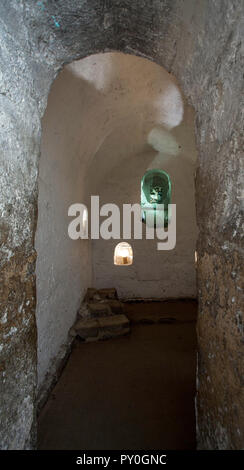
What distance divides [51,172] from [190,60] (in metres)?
2.11

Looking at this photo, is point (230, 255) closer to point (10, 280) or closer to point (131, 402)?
point (10, 280)

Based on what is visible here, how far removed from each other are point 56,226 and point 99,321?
216 centimetres

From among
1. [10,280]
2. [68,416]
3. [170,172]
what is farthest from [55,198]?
[170,172]

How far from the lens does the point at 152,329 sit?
4.82 m

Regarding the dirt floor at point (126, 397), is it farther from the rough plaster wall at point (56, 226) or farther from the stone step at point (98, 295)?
the stone step at point (98, 295)

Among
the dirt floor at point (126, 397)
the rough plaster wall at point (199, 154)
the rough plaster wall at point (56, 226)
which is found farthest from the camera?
the rough plaster wall at point (56, 226)

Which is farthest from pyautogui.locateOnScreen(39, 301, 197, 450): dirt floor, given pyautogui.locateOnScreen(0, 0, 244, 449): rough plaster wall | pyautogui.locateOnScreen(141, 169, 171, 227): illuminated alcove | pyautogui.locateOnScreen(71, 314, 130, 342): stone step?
pyautogui.locateOnScreen(141, 169, 171, 227): illuminated alcove

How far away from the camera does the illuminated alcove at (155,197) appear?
6.93m

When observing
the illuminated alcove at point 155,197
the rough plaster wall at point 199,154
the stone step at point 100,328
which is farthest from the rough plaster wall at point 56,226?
the illuminated alcove at point 155,197

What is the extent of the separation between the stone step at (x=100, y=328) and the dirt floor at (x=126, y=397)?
15 cm

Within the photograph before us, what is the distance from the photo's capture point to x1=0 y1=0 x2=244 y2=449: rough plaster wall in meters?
1.03

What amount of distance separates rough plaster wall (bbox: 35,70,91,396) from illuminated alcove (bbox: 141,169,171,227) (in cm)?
315

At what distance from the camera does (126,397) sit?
2740mm

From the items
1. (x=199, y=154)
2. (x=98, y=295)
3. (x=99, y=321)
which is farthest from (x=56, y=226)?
(x=98, y=295)
